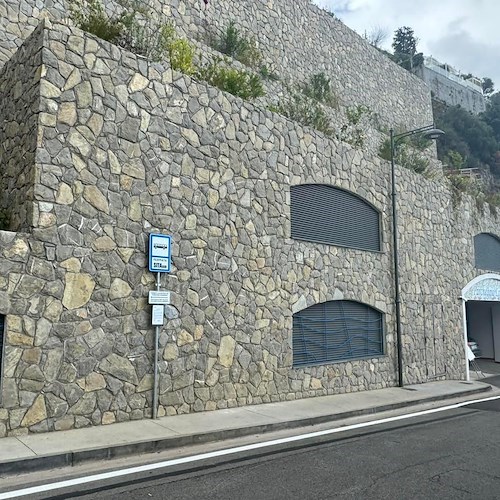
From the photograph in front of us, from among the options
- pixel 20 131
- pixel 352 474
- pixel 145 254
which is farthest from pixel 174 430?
pixel 20 131

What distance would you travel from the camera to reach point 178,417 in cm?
893

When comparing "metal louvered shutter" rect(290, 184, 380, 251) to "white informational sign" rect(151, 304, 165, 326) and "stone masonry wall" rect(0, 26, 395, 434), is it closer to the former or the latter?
"stone masonry wall" rect(0, 26, 395, 434)

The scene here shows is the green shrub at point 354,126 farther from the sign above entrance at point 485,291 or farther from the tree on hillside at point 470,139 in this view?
the tree on hillside at point 470,139

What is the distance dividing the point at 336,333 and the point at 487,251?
11398 millimetres

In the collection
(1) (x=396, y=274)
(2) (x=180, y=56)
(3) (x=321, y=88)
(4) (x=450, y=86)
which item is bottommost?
(1) (x=396, y=274)

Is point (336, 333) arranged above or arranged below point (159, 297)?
below

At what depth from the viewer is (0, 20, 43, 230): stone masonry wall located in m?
8.16

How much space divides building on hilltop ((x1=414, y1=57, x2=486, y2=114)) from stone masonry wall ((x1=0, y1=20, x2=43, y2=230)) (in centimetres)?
5720

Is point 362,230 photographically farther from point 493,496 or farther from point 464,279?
point 493,496

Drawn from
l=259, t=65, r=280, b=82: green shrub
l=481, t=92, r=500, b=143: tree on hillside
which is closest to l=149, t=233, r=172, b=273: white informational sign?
l=259, t=65, r=280, b=82: green shrub

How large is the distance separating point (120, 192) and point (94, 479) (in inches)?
188

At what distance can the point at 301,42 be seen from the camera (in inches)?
877

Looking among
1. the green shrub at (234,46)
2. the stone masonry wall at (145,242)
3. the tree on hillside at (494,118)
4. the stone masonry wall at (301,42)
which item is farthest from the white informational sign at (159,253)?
the tree on hillside at (494,118)

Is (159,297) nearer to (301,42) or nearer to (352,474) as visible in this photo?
(352,474)
